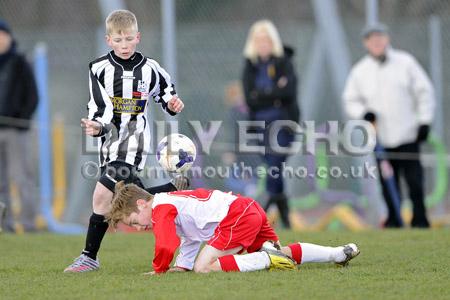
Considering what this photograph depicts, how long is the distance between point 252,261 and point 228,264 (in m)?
0.15

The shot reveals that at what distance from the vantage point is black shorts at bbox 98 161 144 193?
703 centimetres

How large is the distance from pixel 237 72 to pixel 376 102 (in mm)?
2392

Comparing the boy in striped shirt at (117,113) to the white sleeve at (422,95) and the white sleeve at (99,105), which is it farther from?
the white sleeve at (422,95)

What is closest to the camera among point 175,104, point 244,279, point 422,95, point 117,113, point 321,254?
point 244,279

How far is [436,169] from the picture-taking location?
13.0 m

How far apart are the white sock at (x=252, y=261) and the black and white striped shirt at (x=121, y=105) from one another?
1156 mm

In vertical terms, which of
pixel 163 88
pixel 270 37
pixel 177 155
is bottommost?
pixel 177 155

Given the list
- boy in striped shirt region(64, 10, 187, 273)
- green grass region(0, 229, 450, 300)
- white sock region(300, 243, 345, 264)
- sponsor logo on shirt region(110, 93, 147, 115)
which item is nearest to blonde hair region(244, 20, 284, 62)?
green grass region(0, 229, 450, 300)

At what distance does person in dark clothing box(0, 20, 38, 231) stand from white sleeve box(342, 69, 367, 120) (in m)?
3.53

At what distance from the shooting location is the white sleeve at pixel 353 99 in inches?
447

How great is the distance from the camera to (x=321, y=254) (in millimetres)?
6781

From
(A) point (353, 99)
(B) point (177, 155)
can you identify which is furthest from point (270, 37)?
(B) point (177, 155)

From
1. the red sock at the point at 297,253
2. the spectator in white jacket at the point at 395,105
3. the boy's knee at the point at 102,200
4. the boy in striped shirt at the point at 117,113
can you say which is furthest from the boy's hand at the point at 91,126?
the spectator in white jacket at the point at 395,105

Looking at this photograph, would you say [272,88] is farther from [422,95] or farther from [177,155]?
[177,155]
